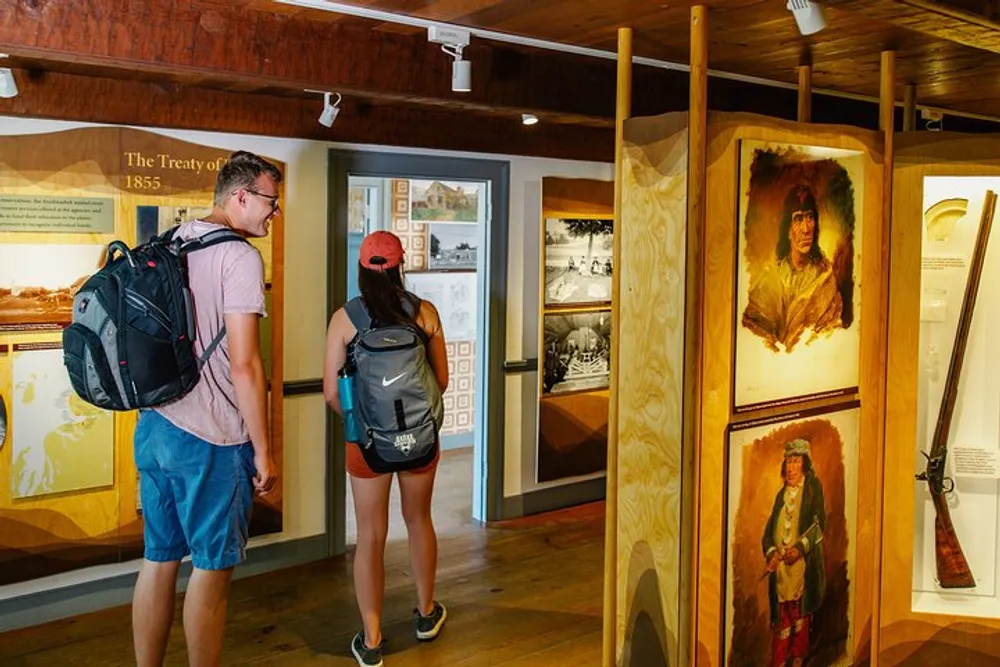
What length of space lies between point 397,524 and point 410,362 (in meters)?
2.42

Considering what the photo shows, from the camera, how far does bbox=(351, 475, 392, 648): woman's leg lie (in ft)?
11.6

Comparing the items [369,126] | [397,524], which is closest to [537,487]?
[397,524]

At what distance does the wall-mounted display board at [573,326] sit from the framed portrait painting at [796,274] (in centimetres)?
261

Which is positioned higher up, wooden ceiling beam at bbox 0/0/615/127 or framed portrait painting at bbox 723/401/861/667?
wooden ceiling beam at bbox 0/0/615/127

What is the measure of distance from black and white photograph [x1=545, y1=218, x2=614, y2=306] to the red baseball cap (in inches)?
92.9

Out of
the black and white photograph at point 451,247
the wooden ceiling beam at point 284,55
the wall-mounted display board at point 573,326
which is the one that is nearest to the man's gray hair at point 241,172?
the wooden ceiling beam at point 284,55

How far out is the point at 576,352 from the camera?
5906mm

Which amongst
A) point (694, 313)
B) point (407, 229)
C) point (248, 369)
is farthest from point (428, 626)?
point (407, 229)

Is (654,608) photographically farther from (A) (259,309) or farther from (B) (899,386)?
(A) (259,309)

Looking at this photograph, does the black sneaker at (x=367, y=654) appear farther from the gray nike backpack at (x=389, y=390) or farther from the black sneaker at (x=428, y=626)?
the gray nike backpack at (x=389, y=390)

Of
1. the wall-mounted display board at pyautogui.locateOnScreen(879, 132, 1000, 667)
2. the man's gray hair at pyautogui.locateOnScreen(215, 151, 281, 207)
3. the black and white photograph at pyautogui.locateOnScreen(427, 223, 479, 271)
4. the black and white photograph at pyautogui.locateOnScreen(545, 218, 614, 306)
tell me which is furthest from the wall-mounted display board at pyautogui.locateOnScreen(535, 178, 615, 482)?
the man's gray hair at pyautogui.locateOnScreen(215, 151, 281, 207)

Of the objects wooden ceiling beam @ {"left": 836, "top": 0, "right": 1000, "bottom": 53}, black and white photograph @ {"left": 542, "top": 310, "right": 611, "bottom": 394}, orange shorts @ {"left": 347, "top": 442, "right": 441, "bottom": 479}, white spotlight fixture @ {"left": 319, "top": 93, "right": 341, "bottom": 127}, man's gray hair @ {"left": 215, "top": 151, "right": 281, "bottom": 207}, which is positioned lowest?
orange shorts @ {"left": 347, "top": 442, "right": 441, "bottom": 479}

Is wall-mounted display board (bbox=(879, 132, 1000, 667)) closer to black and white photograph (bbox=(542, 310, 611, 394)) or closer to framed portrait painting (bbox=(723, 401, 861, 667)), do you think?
framed portrait painting (bbox=(723, 401, 861, 667))

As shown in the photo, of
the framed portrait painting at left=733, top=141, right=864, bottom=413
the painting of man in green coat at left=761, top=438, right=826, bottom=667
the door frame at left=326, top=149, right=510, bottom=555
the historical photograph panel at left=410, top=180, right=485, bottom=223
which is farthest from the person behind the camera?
the historical photograph panel at left=410, top=180, right=485, bottom=223
